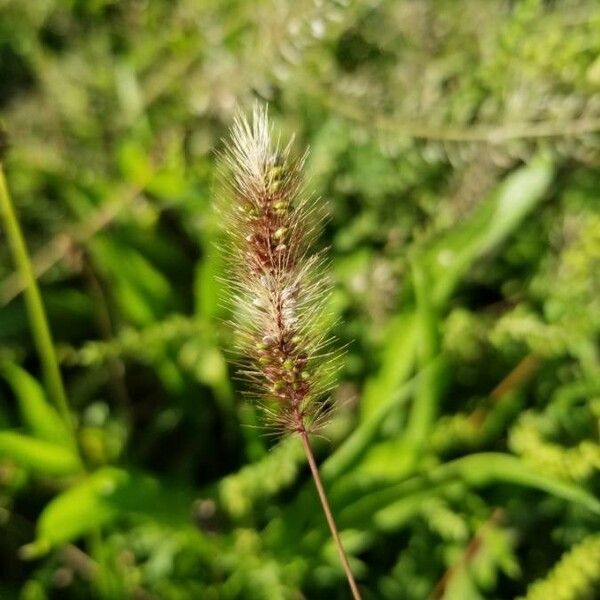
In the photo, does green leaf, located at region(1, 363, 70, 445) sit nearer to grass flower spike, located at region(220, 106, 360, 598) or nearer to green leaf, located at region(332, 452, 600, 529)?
green leaf, located at region(332, 452, 600, 529)

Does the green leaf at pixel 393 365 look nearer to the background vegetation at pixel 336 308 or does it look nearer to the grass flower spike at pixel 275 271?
the background vegetation at pixel 336 308

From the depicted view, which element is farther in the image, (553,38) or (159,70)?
(159,70)

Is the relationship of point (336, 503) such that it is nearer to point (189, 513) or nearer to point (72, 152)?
point (189, 513)

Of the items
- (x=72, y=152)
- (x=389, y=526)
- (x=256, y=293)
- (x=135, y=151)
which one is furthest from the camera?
(x=72, y=152)

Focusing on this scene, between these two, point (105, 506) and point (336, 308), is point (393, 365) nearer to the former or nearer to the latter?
point (336, 308)

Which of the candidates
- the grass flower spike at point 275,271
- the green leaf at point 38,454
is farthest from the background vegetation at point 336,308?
the grass flower spike at point 275,271

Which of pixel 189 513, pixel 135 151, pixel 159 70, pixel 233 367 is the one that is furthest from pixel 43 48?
pixel 189 513

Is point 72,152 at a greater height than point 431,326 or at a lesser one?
greater
